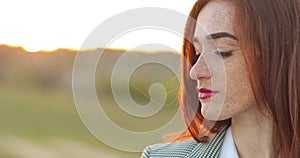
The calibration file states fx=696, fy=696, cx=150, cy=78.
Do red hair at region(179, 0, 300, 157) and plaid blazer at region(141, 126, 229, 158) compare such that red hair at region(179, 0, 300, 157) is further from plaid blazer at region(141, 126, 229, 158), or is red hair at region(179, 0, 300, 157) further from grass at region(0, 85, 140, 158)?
grass at region(0, 85, 140, 158)

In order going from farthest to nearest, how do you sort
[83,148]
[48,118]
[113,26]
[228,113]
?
1. [48,118]
2. [83,148]
3. [113,26]
4. [228,113]

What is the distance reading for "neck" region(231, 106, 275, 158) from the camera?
1.13 metres

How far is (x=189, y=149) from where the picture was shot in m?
1.24

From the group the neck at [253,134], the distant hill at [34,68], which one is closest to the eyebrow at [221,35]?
the neck at [253,134]

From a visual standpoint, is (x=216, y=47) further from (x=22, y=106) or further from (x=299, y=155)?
(x=22, y=106)

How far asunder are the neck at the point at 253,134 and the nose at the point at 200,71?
0.10 meters

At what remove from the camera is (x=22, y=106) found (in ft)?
26.1

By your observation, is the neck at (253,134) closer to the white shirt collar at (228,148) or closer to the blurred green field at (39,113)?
the white shirt collar at (228,148)

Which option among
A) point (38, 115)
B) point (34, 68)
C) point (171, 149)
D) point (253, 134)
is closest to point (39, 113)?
point (38, 115)

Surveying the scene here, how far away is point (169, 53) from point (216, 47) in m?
0.25

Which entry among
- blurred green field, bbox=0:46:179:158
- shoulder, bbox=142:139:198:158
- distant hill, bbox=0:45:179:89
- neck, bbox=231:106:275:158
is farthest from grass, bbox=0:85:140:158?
neck, bbox=231:106:275:158

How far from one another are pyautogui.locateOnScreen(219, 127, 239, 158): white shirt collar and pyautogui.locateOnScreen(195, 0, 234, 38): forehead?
0.19 meters

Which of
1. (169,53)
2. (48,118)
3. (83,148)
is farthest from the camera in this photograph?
(48,118)

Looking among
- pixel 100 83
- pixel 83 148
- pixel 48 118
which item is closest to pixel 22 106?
pixel 48 118
